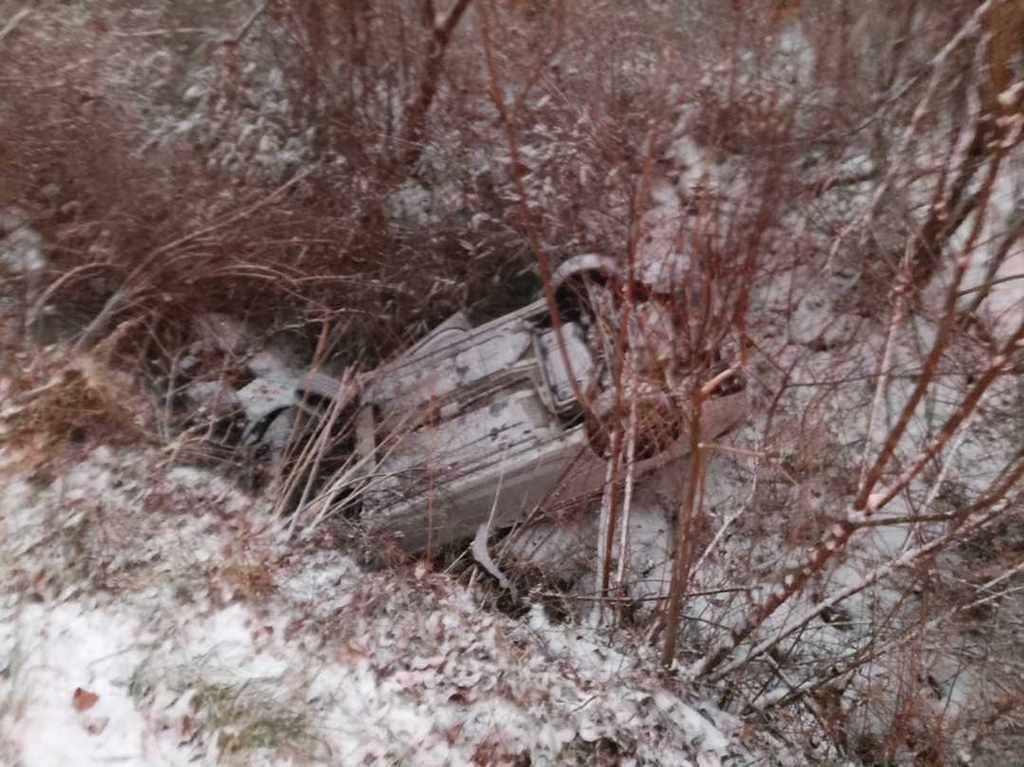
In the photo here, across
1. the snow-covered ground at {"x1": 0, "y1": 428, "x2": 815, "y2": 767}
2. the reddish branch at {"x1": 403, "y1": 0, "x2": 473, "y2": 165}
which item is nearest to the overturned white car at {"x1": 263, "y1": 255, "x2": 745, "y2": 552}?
the snow-covered ground at {"x1": 0, "y1": 428, "x2": 815, "y2": 767}

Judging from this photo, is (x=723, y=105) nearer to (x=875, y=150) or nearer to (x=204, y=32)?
(x=875, y=150)

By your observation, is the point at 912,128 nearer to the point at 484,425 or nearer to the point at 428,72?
the point at 484,425

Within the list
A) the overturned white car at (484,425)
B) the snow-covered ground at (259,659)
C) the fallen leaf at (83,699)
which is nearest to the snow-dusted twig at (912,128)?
the overturned white car at (484,425)

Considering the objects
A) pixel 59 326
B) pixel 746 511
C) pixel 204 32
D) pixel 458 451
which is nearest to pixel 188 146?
pixel 204 32

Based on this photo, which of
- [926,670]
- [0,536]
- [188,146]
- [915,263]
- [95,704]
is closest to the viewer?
[95,704]

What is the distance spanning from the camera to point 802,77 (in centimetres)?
503

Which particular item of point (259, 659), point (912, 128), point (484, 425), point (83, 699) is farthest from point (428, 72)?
point (83, 699)

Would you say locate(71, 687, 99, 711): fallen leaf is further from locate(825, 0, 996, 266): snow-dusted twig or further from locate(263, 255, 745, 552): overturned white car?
locate(825, 0, 996, 266): snow-dusted twig

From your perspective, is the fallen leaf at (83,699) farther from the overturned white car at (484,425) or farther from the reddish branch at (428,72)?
the reddish branch at (428,72)

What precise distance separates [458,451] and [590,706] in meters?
1.39

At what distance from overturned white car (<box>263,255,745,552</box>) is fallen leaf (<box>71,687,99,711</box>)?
49.3 inches

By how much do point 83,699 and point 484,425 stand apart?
2017mm

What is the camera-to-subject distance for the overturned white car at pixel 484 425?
11.9ft

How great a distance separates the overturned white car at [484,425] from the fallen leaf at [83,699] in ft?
4.11
